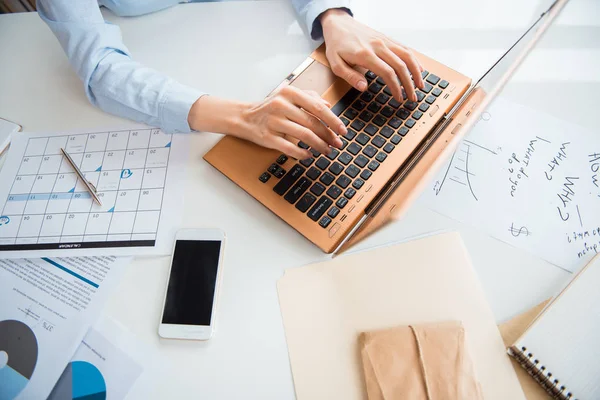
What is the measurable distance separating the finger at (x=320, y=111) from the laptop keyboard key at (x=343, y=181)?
52 millimetres

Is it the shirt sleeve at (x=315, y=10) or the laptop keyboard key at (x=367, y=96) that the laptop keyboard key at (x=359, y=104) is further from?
the shirt sleeve at (x=315, y=10)

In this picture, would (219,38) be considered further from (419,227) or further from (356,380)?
(356,380)

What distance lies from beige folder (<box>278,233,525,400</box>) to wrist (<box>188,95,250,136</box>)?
25 cm

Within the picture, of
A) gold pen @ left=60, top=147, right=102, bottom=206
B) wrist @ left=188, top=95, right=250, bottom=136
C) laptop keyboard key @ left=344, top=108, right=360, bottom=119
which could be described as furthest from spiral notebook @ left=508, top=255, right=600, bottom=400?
gold pen @ left=60, top=147, right=102, bottom=206

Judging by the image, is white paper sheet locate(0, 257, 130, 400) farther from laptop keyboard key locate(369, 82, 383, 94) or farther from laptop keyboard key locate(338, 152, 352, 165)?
laptop keyboard key locate(369, 82, 383, 94)

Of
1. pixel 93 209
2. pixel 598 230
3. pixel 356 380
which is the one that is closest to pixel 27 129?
pixel 93 209

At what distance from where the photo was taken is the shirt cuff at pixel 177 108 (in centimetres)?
62

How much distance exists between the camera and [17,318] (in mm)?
526

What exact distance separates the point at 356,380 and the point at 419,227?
0.21 meters

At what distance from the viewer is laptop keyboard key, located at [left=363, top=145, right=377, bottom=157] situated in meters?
0.55

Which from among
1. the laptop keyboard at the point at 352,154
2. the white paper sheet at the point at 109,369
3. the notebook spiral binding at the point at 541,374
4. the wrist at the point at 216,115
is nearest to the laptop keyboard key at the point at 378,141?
the laptop keyboard at the point at 352,154

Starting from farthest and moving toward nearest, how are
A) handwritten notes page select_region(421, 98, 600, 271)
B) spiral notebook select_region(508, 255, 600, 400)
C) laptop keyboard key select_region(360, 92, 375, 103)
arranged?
laptop keyboard key select_region(360, 92, 375, 103)
handwritten notes page select_region(421, 98, 600, 271)
spiral notebook select_region(508, 255, 600, 400)

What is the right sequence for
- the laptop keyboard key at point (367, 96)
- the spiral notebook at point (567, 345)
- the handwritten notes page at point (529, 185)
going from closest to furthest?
the spiral notebook at point (567, 345) < the handwritten notes page at point (529, 185) < the laptop keyboard key at point (367, 96)

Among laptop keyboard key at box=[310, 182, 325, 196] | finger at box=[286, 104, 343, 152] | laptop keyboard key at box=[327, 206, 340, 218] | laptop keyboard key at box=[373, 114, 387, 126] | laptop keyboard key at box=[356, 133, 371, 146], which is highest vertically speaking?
laptop keyboard key at box=[373, 114, 387, 126]
